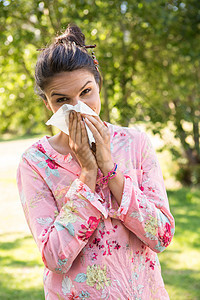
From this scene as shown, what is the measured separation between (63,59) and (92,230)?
721 millimetres

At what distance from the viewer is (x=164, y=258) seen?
5484 millimetres

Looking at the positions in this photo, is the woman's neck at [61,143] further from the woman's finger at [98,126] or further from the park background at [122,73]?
the park background at [122,73]

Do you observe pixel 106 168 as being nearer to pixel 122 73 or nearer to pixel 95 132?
pixel 95 132

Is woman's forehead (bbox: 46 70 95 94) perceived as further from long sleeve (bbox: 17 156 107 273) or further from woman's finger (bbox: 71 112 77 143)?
long sleeve (bbox: 17 156 107 273)

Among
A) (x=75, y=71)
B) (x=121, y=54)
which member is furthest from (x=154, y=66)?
(x=75, y=71)

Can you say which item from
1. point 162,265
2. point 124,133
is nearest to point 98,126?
point 124,133

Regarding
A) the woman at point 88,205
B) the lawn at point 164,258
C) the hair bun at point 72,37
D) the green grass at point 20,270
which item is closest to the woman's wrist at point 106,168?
the woman at point 88,205

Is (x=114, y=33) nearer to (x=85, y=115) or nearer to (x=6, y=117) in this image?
(x=6, y=117)

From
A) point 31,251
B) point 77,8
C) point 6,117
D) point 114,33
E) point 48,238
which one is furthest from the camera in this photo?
point 6,117

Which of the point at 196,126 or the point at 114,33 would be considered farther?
the point at 196,126

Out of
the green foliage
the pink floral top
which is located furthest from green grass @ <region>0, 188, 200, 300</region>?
the pink floral top

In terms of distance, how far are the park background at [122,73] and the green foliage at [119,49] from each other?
1 centimetres

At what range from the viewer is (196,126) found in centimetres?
760

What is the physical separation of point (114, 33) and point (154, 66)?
1033mm
